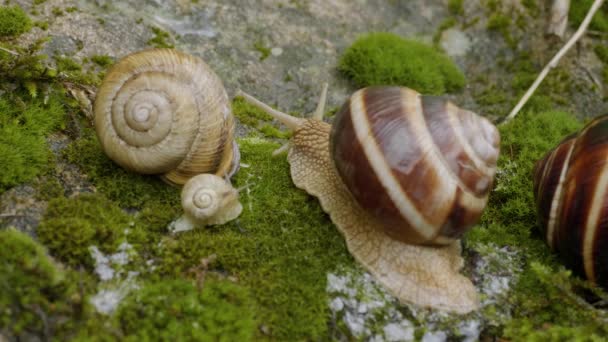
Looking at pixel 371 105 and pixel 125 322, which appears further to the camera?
pixel 371 105

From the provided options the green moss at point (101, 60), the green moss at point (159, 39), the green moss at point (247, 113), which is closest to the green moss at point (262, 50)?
the green moss at point (247, 113)

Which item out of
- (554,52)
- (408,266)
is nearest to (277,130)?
(408,266)

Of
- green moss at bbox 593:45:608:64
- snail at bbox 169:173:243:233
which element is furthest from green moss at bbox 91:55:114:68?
green moss at bbox 593:45:608:64

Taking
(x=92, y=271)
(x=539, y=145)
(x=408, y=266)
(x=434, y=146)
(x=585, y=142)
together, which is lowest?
(x=92, y=271)

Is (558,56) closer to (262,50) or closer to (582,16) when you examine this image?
(582,16)

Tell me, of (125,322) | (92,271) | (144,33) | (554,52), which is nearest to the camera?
(125,322)

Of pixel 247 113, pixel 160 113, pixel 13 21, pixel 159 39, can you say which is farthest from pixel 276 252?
pixel 13 21

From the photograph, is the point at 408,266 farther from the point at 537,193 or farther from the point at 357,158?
the point at 537,193

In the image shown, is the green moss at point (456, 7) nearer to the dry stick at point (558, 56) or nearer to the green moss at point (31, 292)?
the dry stick at point (558, 56)
